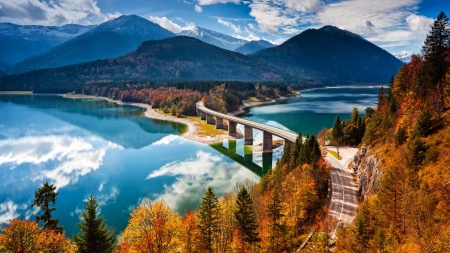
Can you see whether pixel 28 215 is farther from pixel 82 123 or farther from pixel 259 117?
pixel 259 117

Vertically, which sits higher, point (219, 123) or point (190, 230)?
point (190, 230)

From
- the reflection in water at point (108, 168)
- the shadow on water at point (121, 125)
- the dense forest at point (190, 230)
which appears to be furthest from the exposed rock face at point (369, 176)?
the shadow on water at point (121, 125)

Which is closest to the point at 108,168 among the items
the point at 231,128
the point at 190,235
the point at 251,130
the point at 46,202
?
the point at 46,202

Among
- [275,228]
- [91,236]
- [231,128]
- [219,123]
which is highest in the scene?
[91,236]

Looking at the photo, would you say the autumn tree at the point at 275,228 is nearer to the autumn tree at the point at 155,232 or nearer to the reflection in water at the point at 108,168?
the autumn tree at the point at 155,232

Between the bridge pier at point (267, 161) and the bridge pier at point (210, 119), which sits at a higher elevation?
the bridge pier at point (210, 119)

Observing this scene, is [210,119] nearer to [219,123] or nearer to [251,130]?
[219,123]
